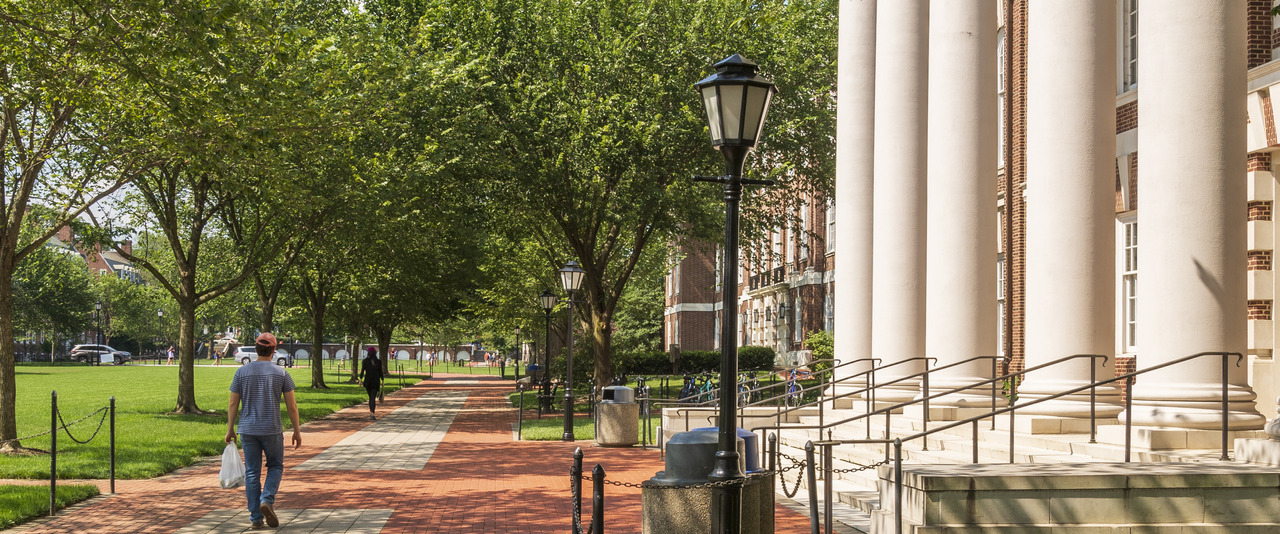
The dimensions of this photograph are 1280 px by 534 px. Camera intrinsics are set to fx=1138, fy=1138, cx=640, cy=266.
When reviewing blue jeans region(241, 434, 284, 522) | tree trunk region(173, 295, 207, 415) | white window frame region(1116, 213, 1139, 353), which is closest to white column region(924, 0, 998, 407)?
white window frame region(1116, 213, 1139, 353)

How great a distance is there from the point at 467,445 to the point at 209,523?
9.73 m

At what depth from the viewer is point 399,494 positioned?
44.1 feet

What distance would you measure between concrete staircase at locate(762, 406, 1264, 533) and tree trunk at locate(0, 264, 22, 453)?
1137 cm

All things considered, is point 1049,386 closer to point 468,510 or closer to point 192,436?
point 468,510

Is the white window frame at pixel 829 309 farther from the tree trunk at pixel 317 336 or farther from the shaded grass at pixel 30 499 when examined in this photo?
the shaded grass at pixel 30 499

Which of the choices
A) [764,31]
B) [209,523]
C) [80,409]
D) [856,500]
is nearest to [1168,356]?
[856,500]

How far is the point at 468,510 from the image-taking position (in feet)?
39.7

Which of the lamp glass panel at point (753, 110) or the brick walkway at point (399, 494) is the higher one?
the lamp glass panel at point (753, 110)

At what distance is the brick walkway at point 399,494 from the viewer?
11.0 metres

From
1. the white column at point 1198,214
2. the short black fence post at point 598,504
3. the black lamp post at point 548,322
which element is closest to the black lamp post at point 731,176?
the short black fence post at point 598,504

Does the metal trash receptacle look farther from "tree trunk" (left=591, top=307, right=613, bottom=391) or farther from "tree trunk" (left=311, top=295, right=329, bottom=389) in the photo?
"tree trunk" (left=311, top=295, right=329, bottom=389)

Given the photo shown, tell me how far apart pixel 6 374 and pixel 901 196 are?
1333cm

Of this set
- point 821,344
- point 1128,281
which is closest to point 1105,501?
point 1128,281

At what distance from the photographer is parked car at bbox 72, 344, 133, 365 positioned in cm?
8692
